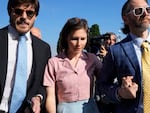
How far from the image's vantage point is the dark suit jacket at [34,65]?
325cm

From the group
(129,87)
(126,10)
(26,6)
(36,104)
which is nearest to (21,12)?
(26,6)

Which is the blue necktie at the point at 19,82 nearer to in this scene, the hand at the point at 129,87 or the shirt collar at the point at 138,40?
the hand at the point at 129,87

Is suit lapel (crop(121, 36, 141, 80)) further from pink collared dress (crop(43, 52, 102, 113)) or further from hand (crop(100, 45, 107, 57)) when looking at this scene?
hand (crop(100, 45, 107, 57))

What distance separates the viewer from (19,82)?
324cm

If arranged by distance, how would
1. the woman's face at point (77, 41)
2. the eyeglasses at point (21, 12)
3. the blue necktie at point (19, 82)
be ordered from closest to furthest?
the blue necktie at point (19, 82) < the eyeglasses at point (21, 12) < the woman's face at point (77, 41)

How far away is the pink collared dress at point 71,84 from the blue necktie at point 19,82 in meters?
0.26

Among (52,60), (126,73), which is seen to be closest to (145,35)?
(126,73)

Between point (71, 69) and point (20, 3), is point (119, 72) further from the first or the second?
point (20, 3)

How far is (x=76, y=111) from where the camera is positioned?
348cm

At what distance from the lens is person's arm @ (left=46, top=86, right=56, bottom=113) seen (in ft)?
11.3

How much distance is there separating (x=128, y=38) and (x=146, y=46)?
0.77 feet

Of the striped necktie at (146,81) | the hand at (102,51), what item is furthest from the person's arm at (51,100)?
the hand at (102,51)

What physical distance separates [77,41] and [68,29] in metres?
0.16

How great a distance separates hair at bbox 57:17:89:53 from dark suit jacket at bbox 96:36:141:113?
46cm
